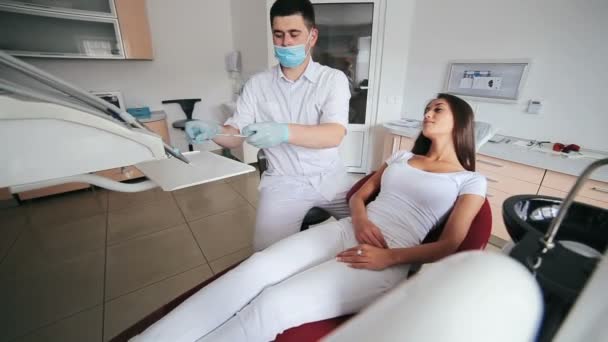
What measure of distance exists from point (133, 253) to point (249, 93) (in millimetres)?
1501

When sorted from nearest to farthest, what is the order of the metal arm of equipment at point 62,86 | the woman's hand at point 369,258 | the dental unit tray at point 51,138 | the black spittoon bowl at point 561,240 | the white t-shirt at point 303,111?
the black spittoon bowl at point 561,240
the dental unit tray at point 51,138
the metal arm of equipment at point 62,86
the woman's hand at point 369,258
the white t-shirt at point 303,111

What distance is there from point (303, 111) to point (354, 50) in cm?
198

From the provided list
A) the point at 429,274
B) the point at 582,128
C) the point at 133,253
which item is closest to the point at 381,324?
the point at 429,274

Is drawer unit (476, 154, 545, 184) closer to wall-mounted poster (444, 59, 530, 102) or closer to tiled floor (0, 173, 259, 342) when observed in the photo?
wall-mounted poster (444, 59, 530, 102)

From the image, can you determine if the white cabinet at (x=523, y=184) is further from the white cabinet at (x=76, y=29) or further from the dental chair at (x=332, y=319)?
the white cabinet at (x=76, y=29)

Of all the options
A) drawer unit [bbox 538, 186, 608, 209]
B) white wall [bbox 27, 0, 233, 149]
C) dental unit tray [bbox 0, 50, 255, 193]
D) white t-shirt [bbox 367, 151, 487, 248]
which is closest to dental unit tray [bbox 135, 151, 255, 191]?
dental unit tray [bbox 0, 50, 255, 193]

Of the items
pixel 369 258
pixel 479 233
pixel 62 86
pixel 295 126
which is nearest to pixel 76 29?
pixel 62 86

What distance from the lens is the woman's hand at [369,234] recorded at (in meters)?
0.93

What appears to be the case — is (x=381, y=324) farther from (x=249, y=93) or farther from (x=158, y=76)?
(x=158, y=76)

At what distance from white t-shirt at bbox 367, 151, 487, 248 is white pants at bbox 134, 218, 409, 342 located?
0.53 feet

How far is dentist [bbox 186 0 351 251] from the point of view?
1.24 metres

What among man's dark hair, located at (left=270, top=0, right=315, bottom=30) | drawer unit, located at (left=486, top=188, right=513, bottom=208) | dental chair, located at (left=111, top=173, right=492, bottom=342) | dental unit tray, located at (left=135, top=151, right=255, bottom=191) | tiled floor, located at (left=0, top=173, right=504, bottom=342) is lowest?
tiled floor, located at (left=0, top=173, right=504, bottom=342)

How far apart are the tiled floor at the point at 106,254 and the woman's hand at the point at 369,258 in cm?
123

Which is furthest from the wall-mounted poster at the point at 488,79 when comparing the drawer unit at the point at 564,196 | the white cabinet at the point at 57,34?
the white cabinet at the point at 57,34
